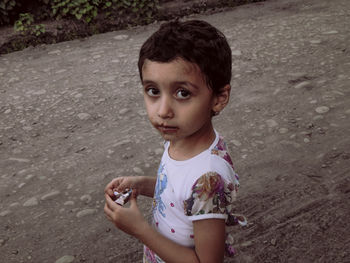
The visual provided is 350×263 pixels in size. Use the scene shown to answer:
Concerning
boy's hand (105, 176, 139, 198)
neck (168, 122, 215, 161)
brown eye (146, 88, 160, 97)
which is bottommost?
boy's hand (105, 176, 139, 198)

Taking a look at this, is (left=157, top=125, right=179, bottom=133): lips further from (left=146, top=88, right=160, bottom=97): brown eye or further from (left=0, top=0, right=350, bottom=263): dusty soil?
Answer: (left=0, top=0, right=350, bottom=263): dusty soil

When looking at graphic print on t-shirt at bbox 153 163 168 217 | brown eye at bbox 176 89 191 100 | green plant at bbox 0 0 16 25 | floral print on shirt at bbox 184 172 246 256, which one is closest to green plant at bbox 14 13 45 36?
green plant at bbox 0 0 16 25

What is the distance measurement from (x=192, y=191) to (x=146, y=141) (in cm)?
232

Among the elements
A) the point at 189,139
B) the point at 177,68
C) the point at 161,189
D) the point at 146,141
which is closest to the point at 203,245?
the point at 161,189

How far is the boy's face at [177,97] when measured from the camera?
55.1 inches

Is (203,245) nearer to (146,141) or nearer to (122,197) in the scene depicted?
(122,197)

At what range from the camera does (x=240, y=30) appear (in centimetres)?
589

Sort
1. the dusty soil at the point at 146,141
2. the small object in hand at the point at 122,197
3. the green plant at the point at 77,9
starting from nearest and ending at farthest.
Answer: the small object in hand at the point at 122,197 < the dusty soil at the point at 146,141 < the green plant at the point at 77,9

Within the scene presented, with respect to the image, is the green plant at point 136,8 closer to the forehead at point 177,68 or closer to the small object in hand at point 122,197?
the small object in hand at point 122,197

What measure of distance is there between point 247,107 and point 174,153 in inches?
101

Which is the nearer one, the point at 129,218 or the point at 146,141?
the point at 129,218

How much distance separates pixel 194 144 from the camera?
155 centimetres

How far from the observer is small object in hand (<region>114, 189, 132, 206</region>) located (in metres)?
1.65

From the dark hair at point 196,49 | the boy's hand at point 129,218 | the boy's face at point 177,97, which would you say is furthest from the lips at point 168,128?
the boy's hand at point 129,218
